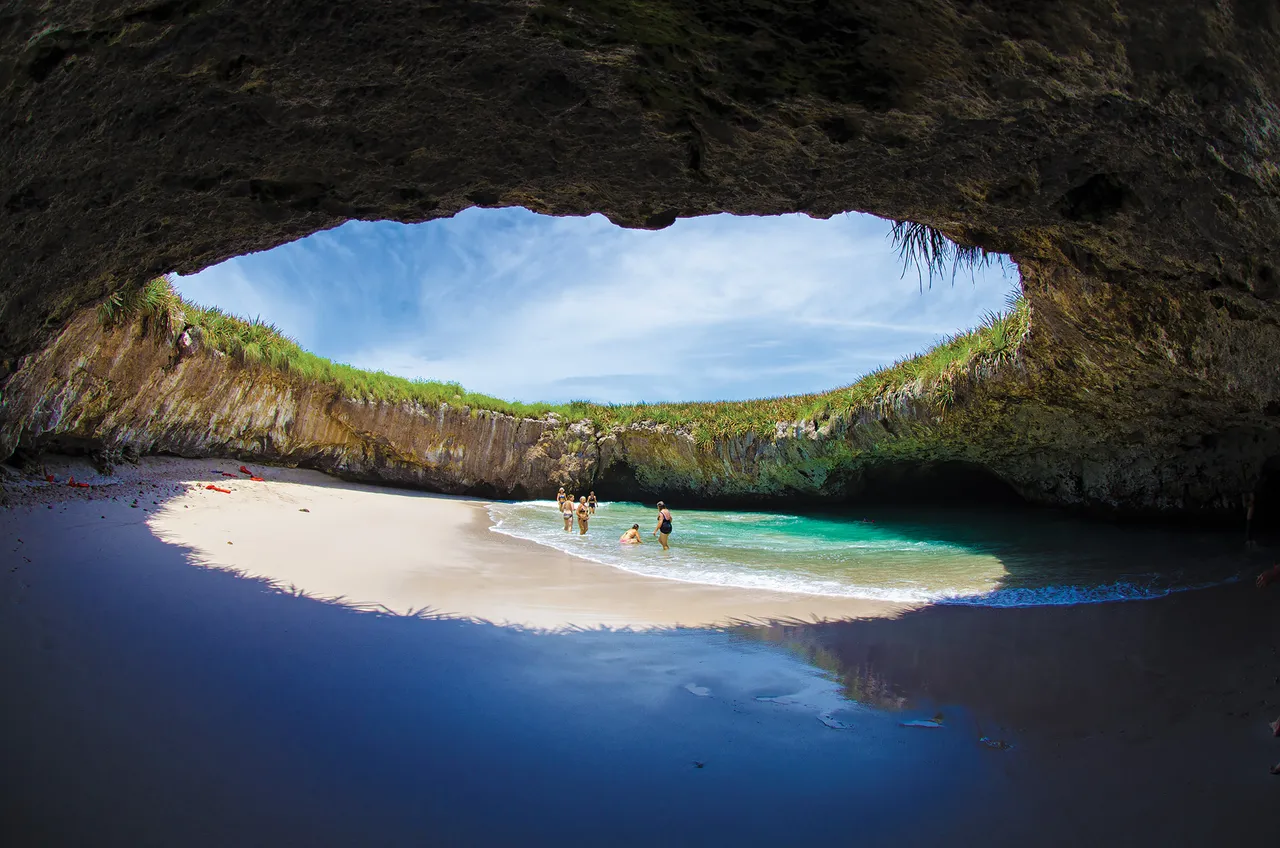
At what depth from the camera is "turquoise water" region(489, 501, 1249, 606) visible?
253 inches

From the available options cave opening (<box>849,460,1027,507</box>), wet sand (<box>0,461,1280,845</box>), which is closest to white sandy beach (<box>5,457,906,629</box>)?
wet sand (<box>0,461,1280,845</box>)

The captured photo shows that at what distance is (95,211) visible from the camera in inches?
122

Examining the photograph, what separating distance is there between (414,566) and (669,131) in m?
5.77

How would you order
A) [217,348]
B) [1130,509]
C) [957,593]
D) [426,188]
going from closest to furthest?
[426,188] < [957,593] < [1130,509] < [217,348]

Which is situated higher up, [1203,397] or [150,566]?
[1203,397]

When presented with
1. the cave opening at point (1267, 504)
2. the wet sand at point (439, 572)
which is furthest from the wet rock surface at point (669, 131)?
the cave opening at point (1267, 504)

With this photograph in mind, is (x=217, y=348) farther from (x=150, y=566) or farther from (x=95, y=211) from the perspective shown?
(x=95, y=211)

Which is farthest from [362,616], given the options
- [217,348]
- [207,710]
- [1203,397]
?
[217,348]

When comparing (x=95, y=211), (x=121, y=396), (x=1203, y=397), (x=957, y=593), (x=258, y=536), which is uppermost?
(x=1203, y=397)

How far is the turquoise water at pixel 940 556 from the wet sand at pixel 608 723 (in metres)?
1.17

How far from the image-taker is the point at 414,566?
7141 mm

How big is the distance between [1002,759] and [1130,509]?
400 inches

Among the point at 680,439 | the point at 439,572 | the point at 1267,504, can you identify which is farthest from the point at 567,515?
the point at 1267,504

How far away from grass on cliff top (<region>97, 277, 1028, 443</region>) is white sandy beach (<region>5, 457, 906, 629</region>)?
280 cm
